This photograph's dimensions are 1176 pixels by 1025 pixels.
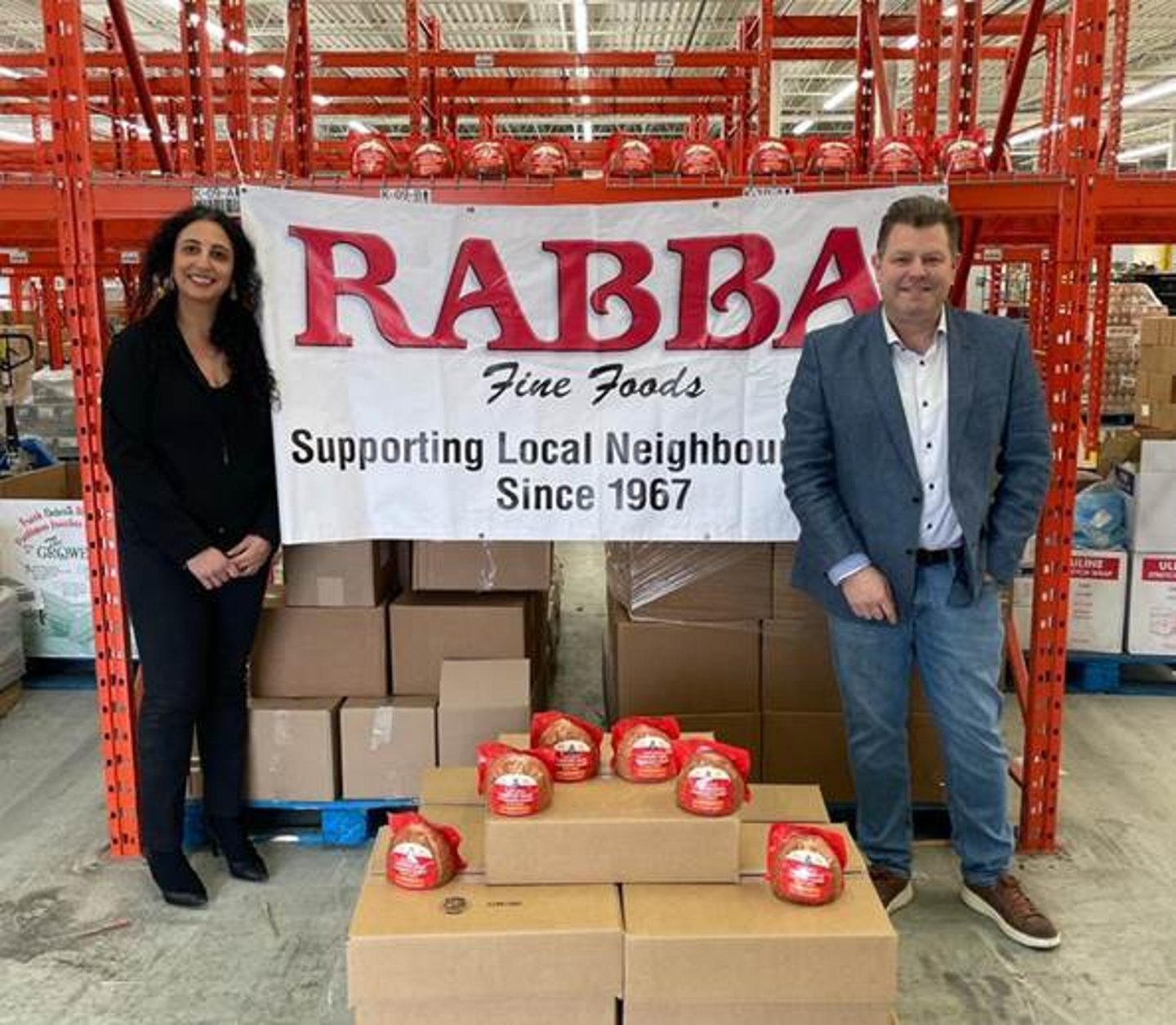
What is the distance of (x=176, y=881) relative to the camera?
299 cm

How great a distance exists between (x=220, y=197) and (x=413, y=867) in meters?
1.94

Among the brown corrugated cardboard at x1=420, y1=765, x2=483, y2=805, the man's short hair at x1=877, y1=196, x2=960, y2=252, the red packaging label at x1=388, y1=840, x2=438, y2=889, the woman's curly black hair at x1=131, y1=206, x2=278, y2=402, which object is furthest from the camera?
the woman's curly black hair at x1=131, y1=206, x2=278, y2=402

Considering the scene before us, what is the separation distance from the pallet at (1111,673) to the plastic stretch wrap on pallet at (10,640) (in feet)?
14.6

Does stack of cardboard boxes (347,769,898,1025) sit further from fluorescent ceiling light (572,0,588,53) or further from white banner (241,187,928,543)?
fluorescent ceiling light (572,0,588,53)

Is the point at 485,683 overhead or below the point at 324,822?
overhead

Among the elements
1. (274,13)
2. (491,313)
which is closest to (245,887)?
(491,313)

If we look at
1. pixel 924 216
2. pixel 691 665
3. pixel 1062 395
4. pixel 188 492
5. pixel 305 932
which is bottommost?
pixel 305 932

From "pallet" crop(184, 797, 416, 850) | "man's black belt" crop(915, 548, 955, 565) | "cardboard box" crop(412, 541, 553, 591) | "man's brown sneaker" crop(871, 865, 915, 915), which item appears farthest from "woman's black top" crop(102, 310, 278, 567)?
"man's brown sneaker" crop(871, 865, 915, 915)

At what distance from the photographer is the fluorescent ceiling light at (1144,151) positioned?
21906 millimetres

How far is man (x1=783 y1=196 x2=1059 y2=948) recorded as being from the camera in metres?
2.57

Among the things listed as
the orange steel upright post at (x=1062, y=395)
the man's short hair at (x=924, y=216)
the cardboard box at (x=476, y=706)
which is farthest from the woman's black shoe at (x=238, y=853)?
the man's short hair at (x=924, y=216)

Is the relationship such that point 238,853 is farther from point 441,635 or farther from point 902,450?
point 902,450

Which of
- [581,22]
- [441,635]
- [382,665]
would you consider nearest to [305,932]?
[382,665]

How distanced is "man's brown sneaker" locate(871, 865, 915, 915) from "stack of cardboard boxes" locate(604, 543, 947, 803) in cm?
52
